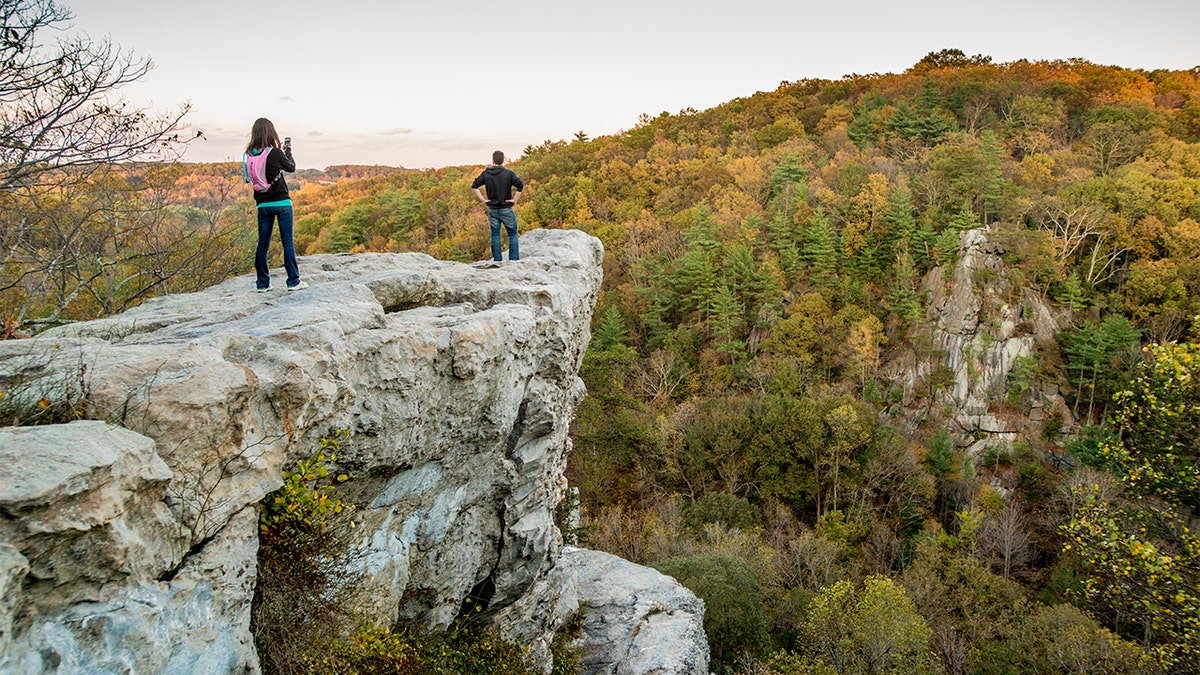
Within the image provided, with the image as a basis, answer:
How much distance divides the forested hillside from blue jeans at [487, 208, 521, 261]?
19.8ft

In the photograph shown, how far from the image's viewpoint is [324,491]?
5.53 meters

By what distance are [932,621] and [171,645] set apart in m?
24.4

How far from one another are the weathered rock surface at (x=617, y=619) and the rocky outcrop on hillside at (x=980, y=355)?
94.7 ft

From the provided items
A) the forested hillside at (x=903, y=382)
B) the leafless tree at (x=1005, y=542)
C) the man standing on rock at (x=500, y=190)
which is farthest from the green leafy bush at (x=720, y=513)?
the man standing on rock at (x=500, y=190)

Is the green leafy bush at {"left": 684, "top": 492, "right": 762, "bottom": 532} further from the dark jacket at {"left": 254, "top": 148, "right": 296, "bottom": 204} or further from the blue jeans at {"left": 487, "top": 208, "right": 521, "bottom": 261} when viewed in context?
the dark jacket at {"left": 254, "top": 148, "right": 296, "bottom": 204}

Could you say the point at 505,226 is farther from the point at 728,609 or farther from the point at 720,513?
the point at 720,513

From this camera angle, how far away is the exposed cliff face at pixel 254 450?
3361 mm

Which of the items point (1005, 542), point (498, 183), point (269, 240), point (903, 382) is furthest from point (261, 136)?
point (903, 382)

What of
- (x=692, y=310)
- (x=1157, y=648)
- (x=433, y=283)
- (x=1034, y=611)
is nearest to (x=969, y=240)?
(x=692, y=310)

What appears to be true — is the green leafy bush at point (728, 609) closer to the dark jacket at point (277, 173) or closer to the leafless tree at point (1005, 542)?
the leafless tree at point (1005, 542)

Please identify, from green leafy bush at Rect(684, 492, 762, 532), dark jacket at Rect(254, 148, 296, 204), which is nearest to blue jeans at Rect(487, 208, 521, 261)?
dark jacket at Rect(254, 148, 296, 204)

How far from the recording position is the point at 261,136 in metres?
6.75

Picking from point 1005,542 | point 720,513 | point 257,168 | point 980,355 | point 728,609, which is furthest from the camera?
point 980,355

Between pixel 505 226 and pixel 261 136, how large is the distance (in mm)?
4004
